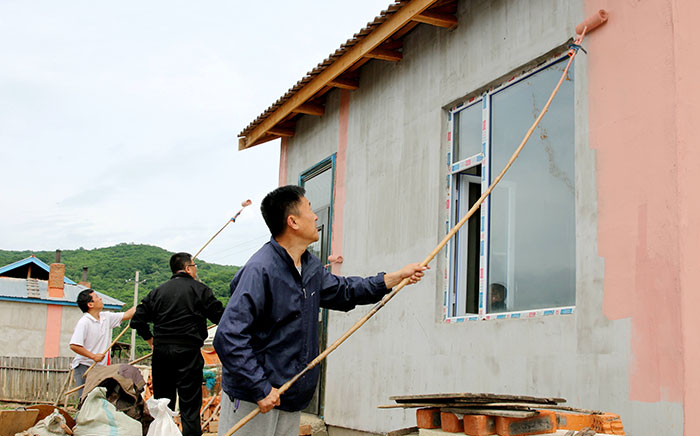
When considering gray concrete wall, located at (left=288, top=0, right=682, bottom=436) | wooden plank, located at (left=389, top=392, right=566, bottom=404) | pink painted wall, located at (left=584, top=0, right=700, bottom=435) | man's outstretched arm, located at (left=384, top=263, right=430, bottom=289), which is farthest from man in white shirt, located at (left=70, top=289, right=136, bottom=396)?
pink painted wall, located at (left=584, top=0, right=700, bottom=435)

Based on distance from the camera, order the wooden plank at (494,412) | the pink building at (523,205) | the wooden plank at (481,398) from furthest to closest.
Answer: the pink building at (523,205) → the wooden plank at (481,398) → the wooden plank at (494,412)

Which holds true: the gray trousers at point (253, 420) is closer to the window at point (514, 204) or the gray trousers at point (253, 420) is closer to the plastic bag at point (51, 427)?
the window at point (514, 204)

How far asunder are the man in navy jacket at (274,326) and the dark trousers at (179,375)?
2.93 m

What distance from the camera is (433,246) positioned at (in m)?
6.37

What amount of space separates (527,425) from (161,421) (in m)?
3.01

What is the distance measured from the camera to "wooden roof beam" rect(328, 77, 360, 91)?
7977 mm

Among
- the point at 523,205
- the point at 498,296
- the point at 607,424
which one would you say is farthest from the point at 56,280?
the point at 607,424

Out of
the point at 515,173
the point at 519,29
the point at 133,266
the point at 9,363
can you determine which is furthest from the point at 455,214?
the point at 133,266

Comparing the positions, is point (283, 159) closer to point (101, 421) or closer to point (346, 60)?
point (346, 60)

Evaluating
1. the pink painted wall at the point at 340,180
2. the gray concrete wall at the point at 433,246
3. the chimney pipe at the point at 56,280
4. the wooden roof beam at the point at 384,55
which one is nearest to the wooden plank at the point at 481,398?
the gray concrete wall at the point at 433,246

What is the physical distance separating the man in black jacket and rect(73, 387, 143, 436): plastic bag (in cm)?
46

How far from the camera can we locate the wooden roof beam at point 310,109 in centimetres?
891

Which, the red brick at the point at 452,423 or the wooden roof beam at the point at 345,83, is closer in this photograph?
the red brick at the point at 452,423

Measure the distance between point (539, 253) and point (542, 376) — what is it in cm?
89
